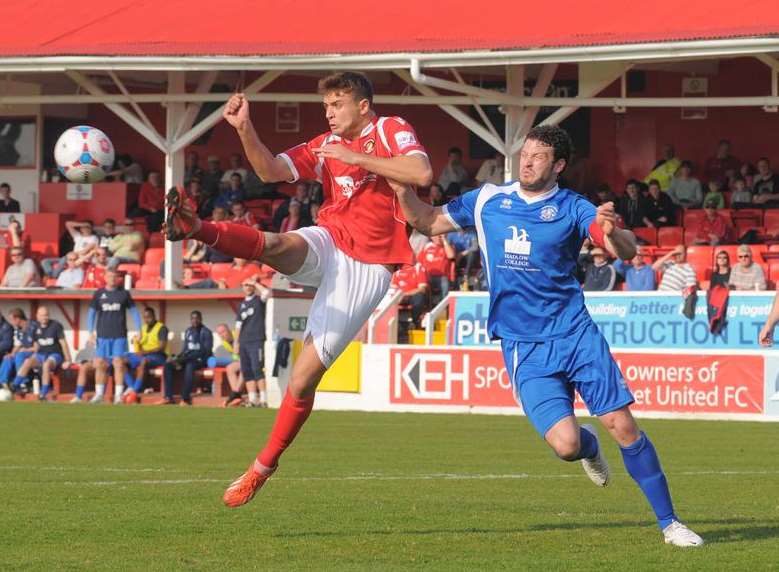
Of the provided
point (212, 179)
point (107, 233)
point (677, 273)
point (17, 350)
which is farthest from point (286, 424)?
point (212, 179)

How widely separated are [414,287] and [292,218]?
324 cm

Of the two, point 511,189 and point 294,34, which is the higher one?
point 294,34

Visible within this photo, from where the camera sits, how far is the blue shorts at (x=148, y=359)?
2544 centimetres

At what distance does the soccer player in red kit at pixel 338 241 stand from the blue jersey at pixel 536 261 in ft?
2.29

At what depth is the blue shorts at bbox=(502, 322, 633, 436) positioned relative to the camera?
7.89m

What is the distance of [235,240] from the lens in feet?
26.9

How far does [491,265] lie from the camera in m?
8.25

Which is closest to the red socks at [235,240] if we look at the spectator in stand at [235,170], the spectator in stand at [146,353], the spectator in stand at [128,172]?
the spectator in stand at [146,353]

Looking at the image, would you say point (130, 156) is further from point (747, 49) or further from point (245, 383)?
point (747, 49)

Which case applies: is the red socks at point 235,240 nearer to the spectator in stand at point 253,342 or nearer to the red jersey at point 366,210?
the red jersey at point 366,210

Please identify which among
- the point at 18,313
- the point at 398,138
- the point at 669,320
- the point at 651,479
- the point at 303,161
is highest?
the point at 398,138

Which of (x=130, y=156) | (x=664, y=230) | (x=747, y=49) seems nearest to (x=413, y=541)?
(x=747, y=49)

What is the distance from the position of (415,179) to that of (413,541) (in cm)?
185

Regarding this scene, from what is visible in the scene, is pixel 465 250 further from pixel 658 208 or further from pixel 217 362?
Result: pixel 217 362
